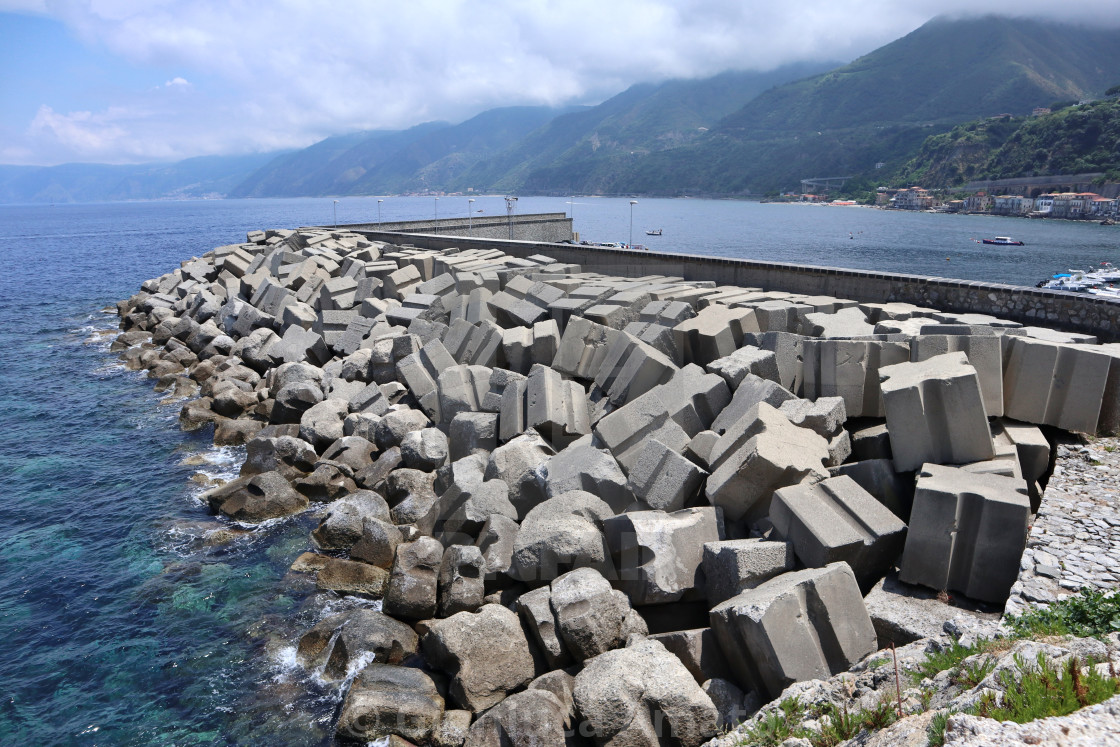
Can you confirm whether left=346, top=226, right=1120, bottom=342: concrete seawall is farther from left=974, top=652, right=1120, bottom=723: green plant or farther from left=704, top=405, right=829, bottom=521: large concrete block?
left=974, top=652, right=1120, bottom=723: green plant

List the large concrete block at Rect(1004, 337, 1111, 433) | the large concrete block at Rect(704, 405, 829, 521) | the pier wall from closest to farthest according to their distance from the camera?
the large concrete block at Rect(704, 405, 829, 521) < the large concrete block at Rect(1004, 337, 1111, 433) < the pier wall

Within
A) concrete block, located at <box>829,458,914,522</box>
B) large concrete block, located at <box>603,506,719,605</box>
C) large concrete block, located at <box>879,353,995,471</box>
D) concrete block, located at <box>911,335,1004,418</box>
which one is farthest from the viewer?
concrete block, located at <box>911,335,1004,418</box>

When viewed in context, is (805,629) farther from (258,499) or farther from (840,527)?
(258,499)

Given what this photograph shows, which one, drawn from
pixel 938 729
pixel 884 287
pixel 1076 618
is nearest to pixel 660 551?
pixel 1076 618

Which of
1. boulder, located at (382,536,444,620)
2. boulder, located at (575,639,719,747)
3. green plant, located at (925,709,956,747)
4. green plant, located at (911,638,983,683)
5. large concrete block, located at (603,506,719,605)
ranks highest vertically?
green plant, located at (925,709,956,747)

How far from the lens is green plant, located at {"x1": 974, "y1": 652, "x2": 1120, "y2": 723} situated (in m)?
3.13

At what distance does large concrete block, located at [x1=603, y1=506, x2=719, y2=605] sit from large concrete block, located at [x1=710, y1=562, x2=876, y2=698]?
4.06ft

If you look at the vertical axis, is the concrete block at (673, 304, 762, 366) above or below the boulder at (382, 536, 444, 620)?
above

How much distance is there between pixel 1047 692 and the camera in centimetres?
324

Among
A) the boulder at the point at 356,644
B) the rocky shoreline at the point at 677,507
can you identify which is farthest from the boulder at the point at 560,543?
the boulder at the point at 356,644

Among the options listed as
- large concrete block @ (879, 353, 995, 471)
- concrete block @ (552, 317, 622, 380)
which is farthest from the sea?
large concrete block @ (879, 353, 995, 471)

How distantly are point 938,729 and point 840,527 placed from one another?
3.03 metres

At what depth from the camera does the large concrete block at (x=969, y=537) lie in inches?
221

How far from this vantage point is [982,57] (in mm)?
164375
